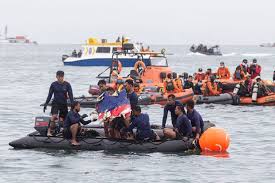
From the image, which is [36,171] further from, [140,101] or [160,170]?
[140,101]

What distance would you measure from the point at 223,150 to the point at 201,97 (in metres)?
12.5

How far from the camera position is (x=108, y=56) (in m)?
67.4

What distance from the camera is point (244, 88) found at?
3256 cm

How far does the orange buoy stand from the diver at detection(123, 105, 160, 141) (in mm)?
1114

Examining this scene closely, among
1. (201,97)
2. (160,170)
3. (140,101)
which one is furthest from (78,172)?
(201,97)

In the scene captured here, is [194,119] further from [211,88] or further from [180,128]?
[211,88]

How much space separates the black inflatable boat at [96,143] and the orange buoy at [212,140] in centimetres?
29

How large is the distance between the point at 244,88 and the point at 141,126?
554 inches

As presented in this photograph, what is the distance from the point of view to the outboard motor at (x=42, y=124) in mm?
19922

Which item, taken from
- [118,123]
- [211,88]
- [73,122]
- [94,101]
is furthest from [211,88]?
[73,122]

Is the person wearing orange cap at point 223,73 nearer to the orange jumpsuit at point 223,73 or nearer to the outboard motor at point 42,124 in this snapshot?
the orange jumpsuit at point 223,73

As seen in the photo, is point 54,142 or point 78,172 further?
point 54,142

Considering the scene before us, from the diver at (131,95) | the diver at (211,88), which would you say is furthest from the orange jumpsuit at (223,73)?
the diver at (131,95)

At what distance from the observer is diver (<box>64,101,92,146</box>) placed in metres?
19.1
